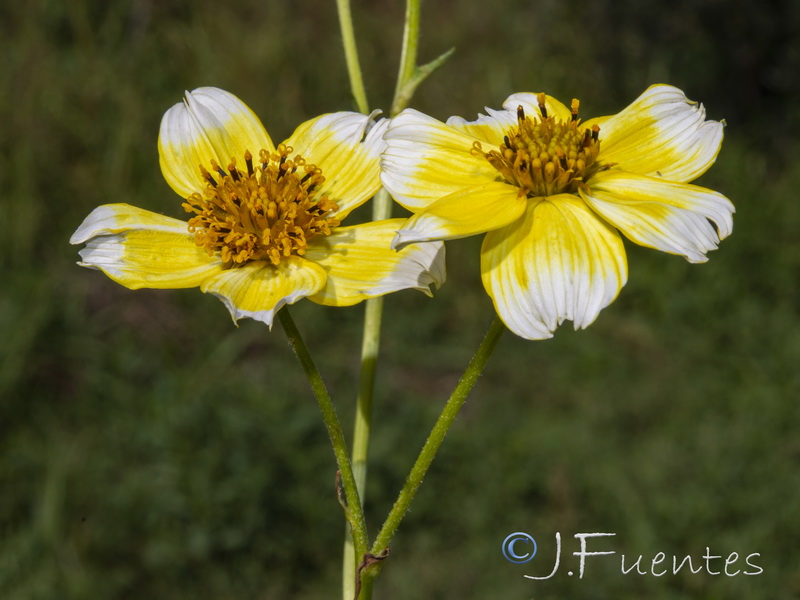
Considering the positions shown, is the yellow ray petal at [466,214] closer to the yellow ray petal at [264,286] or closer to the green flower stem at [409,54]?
the yellow ray petal at [264,286]

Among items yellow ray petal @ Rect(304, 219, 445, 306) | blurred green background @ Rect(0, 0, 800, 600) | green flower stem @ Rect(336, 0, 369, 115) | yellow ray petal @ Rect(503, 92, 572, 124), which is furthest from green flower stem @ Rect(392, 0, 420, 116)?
blurred green background @ Rect(0, 0, 800, 600)

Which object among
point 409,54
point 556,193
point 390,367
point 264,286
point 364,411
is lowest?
point 390,367

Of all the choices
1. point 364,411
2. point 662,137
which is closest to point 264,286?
point 364,411

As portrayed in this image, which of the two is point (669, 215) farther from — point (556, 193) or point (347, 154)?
point (347, 154)

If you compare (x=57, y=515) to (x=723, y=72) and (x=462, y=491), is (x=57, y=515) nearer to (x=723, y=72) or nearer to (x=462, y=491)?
(x=462, y=491)

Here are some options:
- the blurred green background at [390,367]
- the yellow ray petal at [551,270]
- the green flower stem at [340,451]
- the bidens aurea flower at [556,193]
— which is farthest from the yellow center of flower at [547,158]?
the blurred green background at [390,367]

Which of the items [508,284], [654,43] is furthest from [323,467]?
[654,43]
